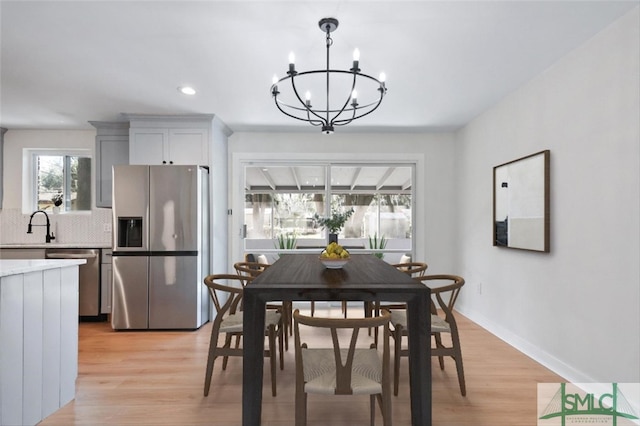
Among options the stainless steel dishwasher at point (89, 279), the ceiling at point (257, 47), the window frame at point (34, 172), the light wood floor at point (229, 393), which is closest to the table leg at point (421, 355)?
the light wood floor at point (229, 393)

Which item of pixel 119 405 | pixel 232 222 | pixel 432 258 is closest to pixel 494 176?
pixel 432 258

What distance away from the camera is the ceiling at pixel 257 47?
2.12 metres

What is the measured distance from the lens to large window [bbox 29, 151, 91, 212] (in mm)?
4922

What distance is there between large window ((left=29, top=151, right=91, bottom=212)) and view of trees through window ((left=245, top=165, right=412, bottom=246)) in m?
2.29

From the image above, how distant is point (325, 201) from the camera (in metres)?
5.09

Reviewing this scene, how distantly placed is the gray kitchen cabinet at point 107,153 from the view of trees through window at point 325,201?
1.66 metres

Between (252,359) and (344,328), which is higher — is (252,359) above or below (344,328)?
below

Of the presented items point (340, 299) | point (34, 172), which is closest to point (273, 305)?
point (340, 299)

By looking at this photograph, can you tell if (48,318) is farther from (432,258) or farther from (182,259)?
(432,258)

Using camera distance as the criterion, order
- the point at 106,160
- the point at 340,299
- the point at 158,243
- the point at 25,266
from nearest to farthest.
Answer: the point at 340,299, the point at 25,266, the point at 158,243, the point at 106,160

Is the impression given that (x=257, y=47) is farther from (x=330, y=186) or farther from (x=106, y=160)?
(x=106, y=160)

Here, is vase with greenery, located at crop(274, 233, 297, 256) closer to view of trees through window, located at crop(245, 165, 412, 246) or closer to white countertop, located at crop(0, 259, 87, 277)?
view of trees through window, located at crop(245, 165, 412, 246)

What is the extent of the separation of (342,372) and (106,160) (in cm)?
434

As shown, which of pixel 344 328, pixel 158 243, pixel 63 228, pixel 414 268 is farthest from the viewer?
pixel 63 228
